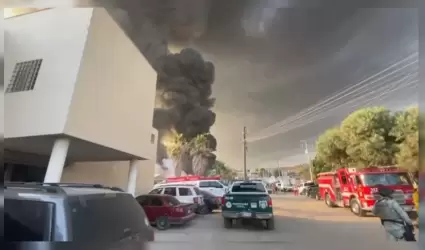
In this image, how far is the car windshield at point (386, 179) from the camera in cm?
424

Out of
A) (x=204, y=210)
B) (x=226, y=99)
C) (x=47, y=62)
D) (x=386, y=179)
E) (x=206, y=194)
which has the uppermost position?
(x=47, y=62)

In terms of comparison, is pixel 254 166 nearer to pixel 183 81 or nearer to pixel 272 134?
pixel 272 134

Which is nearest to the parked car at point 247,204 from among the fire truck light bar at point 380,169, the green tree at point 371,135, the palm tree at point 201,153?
the palm tree at point 201,153

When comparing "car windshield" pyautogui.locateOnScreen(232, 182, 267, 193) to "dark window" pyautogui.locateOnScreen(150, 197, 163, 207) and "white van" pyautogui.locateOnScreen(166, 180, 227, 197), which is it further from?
"dark window" pyautogui.locateOnScreen(150, 197, 163, 207)

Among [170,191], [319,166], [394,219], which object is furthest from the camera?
[319,166]

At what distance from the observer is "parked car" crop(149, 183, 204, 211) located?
575cm

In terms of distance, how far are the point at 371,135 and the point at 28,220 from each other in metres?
4.76

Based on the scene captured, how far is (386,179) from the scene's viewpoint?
5215 millimetres

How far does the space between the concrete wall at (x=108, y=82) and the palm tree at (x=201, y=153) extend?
0.79m

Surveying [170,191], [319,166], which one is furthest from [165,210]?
[319,166]

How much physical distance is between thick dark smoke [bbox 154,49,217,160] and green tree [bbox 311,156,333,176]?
2.41 metres

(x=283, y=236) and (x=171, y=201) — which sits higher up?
(x=171, y=201)

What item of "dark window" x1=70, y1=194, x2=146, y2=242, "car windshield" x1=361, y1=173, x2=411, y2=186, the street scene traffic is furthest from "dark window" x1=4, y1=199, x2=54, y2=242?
"car windshield" x1=361, y1=173, x2=411, y2=186

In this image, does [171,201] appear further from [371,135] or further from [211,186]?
[371,135]
